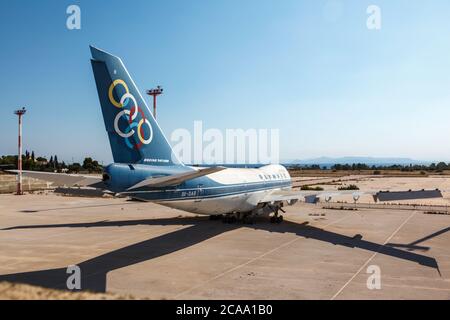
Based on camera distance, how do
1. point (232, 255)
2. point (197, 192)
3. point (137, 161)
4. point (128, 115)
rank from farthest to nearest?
point (197, 192), point (232, 255), point (137, 161), point (128, 115)

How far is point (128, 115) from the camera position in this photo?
21.3 metres

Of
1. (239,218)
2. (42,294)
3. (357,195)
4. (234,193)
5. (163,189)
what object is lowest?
(239,218)

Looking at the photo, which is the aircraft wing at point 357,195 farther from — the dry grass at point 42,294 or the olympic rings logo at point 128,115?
the dry grass at point 42,294

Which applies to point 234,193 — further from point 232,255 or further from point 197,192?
point 232,255

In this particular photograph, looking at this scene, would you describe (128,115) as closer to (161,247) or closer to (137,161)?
(137,161)

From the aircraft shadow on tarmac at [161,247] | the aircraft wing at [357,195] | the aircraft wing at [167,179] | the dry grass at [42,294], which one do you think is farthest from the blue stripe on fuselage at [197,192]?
the dry grass at [42,294]

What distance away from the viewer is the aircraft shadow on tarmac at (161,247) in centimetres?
1684

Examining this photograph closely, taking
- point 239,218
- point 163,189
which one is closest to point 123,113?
point 163,189

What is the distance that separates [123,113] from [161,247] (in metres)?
8.60

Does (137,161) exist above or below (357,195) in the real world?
above

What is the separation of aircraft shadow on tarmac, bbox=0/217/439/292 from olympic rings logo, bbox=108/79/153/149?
6222 millimetres

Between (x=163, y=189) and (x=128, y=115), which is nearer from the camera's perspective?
(x=128, y=115)

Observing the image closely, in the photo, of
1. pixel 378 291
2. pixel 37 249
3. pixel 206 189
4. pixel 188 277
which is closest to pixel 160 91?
pixel 206 189

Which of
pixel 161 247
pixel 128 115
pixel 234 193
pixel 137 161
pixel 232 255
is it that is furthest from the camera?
pixel 234 193
